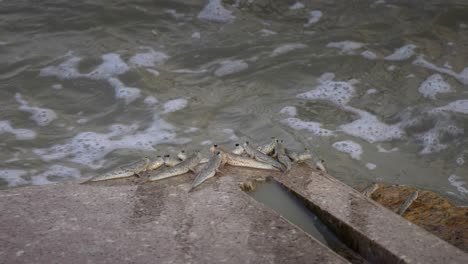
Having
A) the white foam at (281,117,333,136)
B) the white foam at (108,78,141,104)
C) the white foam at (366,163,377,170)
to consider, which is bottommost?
the white foam at (108,78,141,104)

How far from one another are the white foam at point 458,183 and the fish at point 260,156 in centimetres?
192

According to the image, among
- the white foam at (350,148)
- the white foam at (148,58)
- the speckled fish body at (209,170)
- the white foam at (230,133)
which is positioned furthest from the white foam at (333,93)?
the speckled fish body at (209,170)

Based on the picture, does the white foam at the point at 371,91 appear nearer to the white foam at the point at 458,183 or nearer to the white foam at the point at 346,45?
the white foam at the point at 346,45

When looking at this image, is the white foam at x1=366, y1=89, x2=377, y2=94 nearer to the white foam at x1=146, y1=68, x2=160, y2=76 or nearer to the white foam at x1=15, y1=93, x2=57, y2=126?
the white foam at x1=146, y1=68, x2=160, y2=76

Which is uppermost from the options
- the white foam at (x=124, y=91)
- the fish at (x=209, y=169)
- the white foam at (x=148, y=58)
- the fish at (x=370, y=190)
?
the fish at (x=209, y=169)

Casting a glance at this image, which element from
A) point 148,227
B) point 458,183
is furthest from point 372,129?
point 148,227

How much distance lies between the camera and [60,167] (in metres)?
5.54

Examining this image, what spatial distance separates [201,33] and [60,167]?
366 centimetres

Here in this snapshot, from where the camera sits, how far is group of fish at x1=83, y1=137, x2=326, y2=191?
12.7 ft

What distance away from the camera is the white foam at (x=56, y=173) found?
5.32m

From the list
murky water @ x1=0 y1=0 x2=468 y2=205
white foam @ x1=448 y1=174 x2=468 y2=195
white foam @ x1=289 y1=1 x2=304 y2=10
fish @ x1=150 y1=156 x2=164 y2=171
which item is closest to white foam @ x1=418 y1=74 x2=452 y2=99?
murky water @ x1=0 y1=0 x2=468 y2=205

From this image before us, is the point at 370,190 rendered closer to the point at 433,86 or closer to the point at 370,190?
the point at 370,190

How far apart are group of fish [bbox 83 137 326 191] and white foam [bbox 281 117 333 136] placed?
6.17 ft

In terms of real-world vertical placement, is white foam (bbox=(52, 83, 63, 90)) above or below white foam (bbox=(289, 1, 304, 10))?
below
